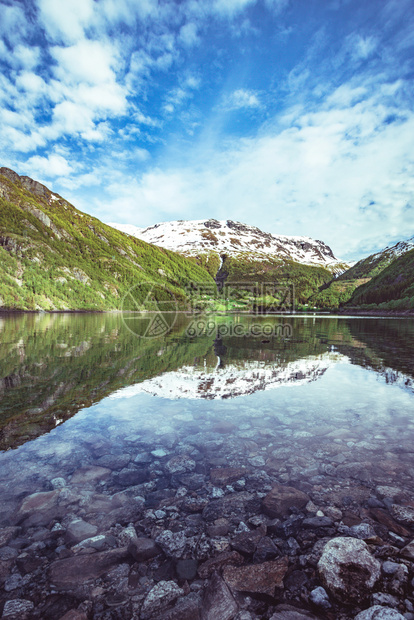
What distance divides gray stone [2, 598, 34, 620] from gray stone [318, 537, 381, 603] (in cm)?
396

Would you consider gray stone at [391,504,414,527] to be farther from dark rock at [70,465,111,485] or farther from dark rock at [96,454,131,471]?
dark rock at [70,465,111,485]

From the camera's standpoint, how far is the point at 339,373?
17.9 meters

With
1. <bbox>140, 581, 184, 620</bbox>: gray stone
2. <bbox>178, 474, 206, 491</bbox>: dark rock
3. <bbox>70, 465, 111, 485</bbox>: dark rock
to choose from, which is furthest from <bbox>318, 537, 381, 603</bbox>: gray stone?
<bbox>70, 465, 111, 485</bbox>: dark rock

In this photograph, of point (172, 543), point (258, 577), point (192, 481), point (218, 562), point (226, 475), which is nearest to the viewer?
point (258, 577)

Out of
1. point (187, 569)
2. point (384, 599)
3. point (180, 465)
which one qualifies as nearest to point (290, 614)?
point (384, 599)

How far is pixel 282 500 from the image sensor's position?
5.89 metres

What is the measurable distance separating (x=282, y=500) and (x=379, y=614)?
2.58 m

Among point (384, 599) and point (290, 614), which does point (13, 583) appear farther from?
point (384, 599)

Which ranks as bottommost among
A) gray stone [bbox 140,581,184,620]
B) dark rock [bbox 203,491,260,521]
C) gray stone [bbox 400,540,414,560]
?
dark rock [bbox 203,491,260,521]

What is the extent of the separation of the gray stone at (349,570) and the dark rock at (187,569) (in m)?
1.87

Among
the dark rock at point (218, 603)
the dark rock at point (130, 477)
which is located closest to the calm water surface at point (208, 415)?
the dark rock at point (130, 477)

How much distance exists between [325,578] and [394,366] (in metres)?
19.6

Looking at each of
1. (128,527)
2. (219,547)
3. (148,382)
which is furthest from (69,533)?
(148,382)

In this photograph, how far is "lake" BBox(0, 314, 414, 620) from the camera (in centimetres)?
388
